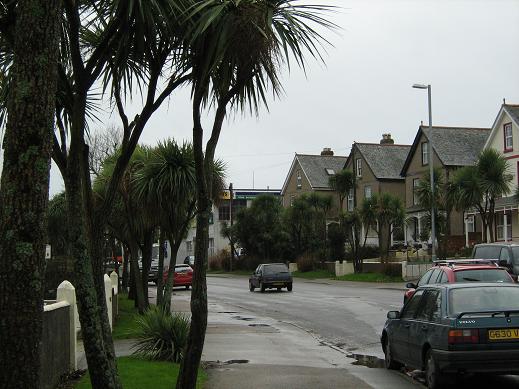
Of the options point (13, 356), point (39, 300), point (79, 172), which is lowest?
point (13, 356)

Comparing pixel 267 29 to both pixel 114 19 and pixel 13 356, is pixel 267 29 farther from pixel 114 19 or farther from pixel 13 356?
pixel 13 356

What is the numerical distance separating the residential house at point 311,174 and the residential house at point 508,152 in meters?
20.7

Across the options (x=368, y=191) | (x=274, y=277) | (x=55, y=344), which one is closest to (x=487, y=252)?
(x=55, y=344)

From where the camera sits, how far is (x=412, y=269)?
38250mm

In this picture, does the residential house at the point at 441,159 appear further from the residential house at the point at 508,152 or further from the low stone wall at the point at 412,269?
the low stone wall at the point at 412,269

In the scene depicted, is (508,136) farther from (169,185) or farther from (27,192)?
(27,192)

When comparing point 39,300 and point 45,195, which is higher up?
point 45,195

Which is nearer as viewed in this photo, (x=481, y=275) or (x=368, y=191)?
(x=481, y=275)

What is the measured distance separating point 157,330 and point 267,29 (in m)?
6.09

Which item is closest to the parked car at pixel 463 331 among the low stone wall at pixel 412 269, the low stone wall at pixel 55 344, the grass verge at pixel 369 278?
the low stone wall at pixel 55 344

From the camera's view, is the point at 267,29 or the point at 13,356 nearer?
the point at 13,356

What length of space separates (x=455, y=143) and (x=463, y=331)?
45138mm

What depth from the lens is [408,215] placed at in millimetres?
53312

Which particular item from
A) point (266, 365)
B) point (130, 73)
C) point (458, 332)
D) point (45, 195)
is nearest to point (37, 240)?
point (45, 195)
